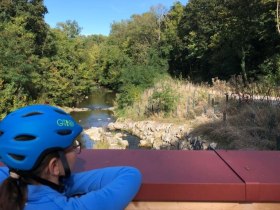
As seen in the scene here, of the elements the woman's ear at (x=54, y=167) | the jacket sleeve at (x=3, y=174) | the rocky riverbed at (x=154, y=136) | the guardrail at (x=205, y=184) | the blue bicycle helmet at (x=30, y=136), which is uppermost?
the blue bicycle helmet at (x=30, y=136)

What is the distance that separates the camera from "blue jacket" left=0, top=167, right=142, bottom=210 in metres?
1.38

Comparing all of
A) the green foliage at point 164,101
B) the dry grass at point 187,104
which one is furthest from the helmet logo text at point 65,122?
the green foliage at point 164,101

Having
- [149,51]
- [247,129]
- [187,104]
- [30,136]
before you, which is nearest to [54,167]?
[30,136]

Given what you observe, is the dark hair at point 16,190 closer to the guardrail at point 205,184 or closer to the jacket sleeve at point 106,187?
the jacket sleeve at point 106,187

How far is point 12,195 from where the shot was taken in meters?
1.33

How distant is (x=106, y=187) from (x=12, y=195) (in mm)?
347

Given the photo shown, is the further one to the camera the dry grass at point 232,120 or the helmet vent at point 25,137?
the dry grass at point 232,120

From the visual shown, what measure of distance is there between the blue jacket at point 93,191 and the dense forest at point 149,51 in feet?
64.5

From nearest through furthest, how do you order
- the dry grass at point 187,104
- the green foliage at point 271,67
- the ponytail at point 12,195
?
the ponytail at point 12,195 < the dry grass at point 187,104 < the green foliage at point 271,67

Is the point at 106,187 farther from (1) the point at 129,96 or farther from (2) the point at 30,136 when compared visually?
(1) the point at 129,96

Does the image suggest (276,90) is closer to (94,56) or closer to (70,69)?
(70,69)

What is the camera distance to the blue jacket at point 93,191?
1380mm

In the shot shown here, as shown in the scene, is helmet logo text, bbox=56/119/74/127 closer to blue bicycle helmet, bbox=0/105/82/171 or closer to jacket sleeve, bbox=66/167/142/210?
blue bicycle helmet, bbox=0/105/82/171

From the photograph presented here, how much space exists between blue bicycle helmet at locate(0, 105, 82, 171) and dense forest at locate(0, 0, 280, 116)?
19905mm
